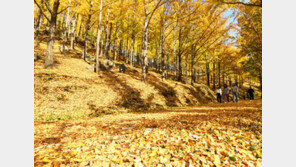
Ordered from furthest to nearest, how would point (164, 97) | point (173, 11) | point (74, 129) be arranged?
point (173, 11) < point (164, 97) < point (74, 129)

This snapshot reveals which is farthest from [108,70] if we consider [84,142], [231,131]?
[231,131]

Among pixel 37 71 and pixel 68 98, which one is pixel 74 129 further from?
pixel 37 71

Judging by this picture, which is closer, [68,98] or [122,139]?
[122,139]

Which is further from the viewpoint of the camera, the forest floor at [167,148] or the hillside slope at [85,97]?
the hillside slope at [85,97]

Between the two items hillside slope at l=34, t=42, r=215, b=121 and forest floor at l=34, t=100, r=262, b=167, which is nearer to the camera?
forest floor at l=34, t=100, r=262, b=167

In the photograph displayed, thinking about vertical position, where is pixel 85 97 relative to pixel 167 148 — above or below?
above

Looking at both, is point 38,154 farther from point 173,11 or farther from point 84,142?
point 173,11

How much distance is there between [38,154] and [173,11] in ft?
49.6

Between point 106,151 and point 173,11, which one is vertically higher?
point 173,11

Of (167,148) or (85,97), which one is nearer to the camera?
(167,148)

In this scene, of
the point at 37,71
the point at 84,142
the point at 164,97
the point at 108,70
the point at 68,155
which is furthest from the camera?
the point at 108,70

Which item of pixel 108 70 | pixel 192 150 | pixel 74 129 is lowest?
pixel 74 129

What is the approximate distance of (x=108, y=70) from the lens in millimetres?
14812

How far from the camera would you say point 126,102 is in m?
8.38
